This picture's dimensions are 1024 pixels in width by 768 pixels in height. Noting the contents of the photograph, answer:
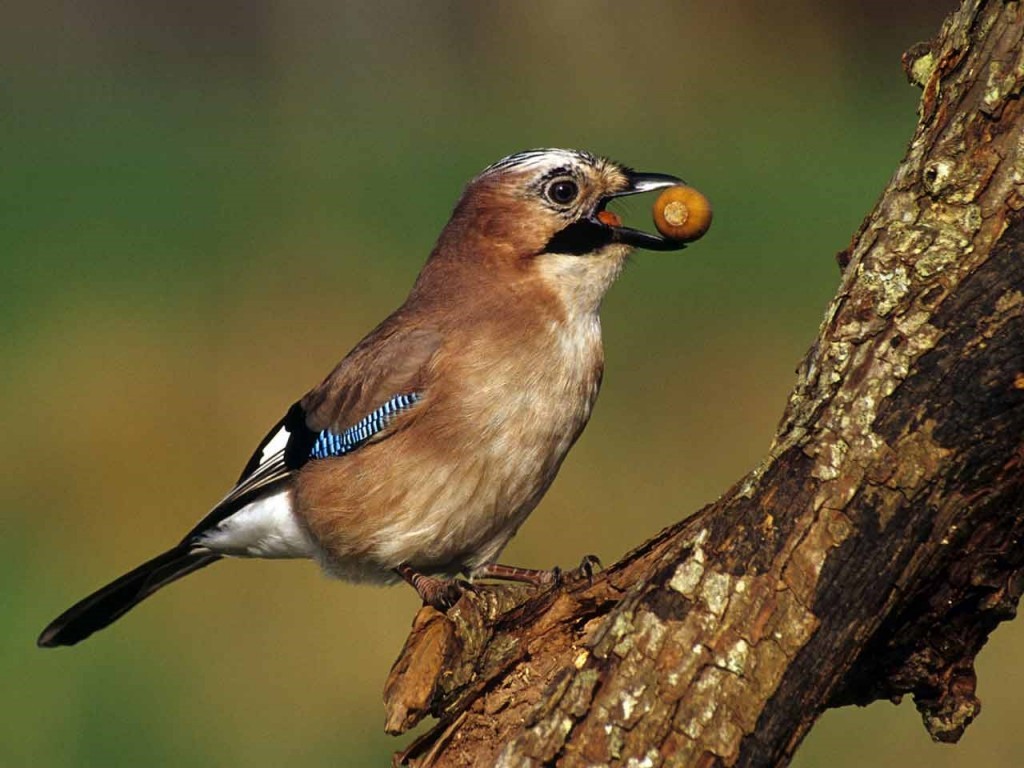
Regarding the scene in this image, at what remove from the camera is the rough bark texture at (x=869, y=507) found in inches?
113

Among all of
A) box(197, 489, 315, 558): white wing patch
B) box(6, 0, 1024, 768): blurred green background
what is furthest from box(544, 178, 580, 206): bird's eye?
box(197, 489, 315, 558): white wing patch

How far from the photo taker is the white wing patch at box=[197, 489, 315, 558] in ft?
16.1

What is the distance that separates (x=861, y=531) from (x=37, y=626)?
4821mm

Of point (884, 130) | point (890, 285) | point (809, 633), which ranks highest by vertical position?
point (884, 130)

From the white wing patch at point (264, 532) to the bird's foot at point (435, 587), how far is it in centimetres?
42

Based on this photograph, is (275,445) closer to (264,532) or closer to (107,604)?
(264,532)

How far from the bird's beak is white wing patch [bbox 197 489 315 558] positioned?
3.91 ft

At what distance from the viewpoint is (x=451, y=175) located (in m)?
10.7

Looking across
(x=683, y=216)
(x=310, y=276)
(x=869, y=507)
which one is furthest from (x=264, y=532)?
(x=310, y=276)

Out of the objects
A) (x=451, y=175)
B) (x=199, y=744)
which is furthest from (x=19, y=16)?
(x=199, y=744)

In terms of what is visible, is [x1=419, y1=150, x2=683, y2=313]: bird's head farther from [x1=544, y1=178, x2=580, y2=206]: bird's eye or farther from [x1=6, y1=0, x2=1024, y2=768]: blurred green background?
[x1=6, y1=0, x2=1024, y2=768]: blurred green background

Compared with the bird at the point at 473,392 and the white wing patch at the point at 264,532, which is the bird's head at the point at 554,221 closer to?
the bird at the point at 473,392

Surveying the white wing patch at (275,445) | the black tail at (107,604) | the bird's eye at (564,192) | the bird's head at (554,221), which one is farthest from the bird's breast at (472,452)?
the black tail at (107,604)

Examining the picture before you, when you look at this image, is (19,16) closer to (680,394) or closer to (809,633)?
(680,394)
